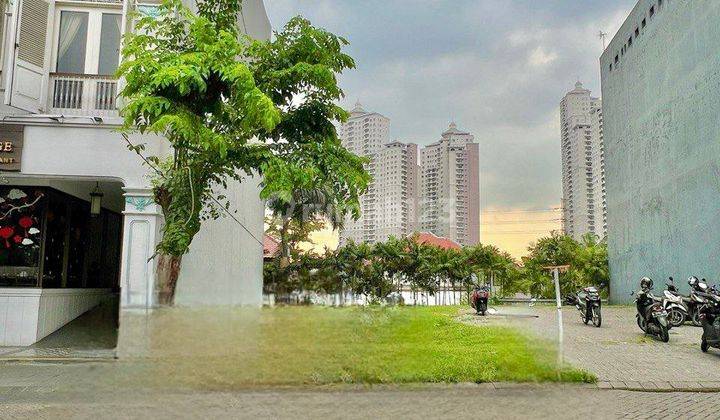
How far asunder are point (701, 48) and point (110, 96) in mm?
14303

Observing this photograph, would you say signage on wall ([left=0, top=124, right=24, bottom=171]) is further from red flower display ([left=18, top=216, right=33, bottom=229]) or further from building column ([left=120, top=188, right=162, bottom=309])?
building column ([left=120, top=188, right=162, bottom=309])

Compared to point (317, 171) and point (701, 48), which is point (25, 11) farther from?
point (701, 48)

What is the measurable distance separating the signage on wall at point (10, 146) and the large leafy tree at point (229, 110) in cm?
270

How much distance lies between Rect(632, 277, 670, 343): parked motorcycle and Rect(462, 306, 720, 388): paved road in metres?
0.17

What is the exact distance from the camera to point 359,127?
18.3 meters

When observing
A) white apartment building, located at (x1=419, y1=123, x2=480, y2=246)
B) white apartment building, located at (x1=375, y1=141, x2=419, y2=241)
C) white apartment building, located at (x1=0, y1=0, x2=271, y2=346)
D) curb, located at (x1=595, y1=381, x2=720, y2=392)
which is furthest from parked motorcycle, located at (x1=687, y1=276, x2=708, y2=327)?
white apartment building, located at (x1=375, y1=141, x2=419, y2=241)

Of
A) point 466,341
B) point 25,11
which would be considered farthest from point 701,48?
point 25,11

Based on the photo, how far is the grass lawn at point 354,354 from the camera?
3.97m

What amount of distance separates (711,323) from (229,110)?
711 cm

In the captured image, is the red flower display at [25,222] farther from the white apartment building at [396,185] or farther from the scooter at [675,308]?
the white apartment building at [396,185]

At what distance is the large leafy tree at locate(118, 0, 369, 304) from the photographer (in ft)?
20.3

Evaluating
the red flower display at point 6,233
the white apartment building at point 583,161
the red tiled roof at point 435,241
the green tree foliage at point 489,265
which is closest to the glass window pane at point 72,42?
the red flower display at point 6,233

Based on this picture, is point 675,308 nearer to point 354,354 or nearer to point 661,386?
point 661,386

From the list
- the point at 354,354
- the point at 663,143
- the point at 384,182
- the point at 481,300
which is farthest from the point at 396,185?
the point at 354,354
